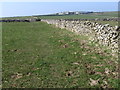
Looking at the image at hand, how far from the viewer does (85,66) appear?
15.0 meters

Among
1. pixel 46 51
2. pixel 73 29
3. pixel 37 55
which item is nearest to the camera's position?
pixel 37 55

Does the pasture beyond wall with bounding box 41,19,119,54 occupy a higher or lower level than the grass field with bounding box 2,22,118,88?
higher

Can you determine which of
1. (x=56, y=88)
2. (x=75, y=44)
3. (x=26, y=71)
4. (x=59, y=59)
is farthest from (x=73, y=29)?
(x=56, y=88)

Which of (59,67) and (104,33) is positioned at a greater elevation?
(104,33)

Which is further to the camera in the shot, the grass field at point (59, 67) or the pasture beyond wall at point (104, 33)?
the pasture beyond wall at point (104, 33)

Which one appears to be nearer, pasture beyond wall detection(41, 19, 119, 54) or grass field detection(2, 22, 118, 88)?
grass field detection(2, 22, 118, 88)

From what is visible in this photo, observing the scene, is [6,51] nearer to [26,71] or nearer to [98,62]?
[26,71]

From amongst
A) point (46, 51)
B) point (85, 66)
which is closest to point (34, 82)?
point (85, 66)

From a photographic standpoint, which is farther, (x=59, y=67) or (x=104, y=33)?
(x=104, y=33)

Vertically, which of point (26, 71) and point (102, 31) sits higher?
point (102, 31)

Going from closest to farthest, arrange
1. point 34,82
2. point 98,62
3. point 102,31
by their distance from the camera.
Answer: point 34,82 → point 98,62 → point 102,31

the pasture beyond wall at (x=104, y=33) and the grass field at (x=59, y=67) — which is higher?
the pasture beyond wall at (x=104, y=33)

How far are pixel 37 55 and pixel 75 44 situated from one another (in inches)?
222

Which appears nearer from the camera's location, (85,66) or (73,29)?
(85,66)
